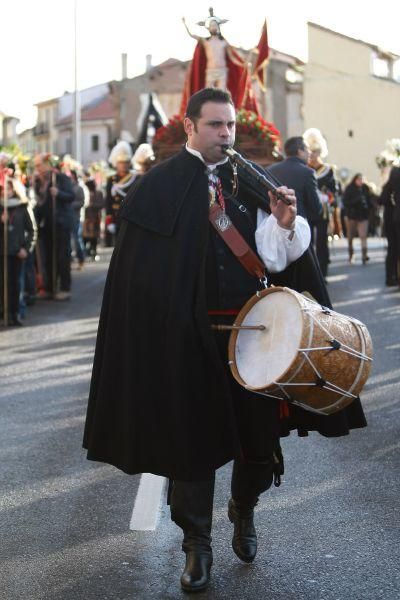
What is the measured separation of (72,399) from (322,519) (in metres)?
4.22

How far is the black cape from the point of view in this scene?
5.37m

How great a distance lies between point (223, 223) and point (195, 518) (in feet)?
3.90

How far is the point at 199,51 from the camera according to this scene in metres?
20.1

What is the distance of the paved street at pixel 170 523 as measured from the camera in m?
5.43

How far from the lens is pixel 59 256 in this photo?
20.5 metres

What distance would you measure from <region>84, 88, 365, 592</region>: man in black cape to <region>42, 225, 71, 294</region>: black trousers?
14772 mm

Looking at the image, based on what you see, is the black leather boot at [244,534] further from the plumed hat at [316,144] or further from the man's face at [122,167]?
the man's face at [122,167]

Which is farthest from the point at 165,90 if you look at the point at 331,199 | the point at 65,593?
the point at 65,593

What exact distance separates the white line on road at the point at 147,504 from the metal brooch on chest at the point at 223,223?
1622 millimetres

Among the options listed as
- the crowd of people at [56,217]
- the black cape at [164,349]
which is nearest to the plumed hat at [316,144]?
the crowd of people at [56,217]

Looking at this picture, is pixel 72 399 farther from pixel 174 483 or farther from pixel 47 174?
pixel 47 174

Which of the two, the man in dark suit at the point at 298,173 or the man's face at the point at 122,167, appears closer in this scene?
the man in dark suit at the point at 298,173

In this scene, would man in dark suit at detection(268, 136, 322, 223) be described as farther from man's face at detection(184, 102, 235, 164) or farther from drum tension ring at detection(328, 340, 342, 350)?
drum tension ring at detection(328, 340, 342, 350)

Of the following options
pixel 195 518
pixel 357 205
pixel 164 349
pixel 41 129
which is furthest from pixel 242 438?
pixel 41 129
